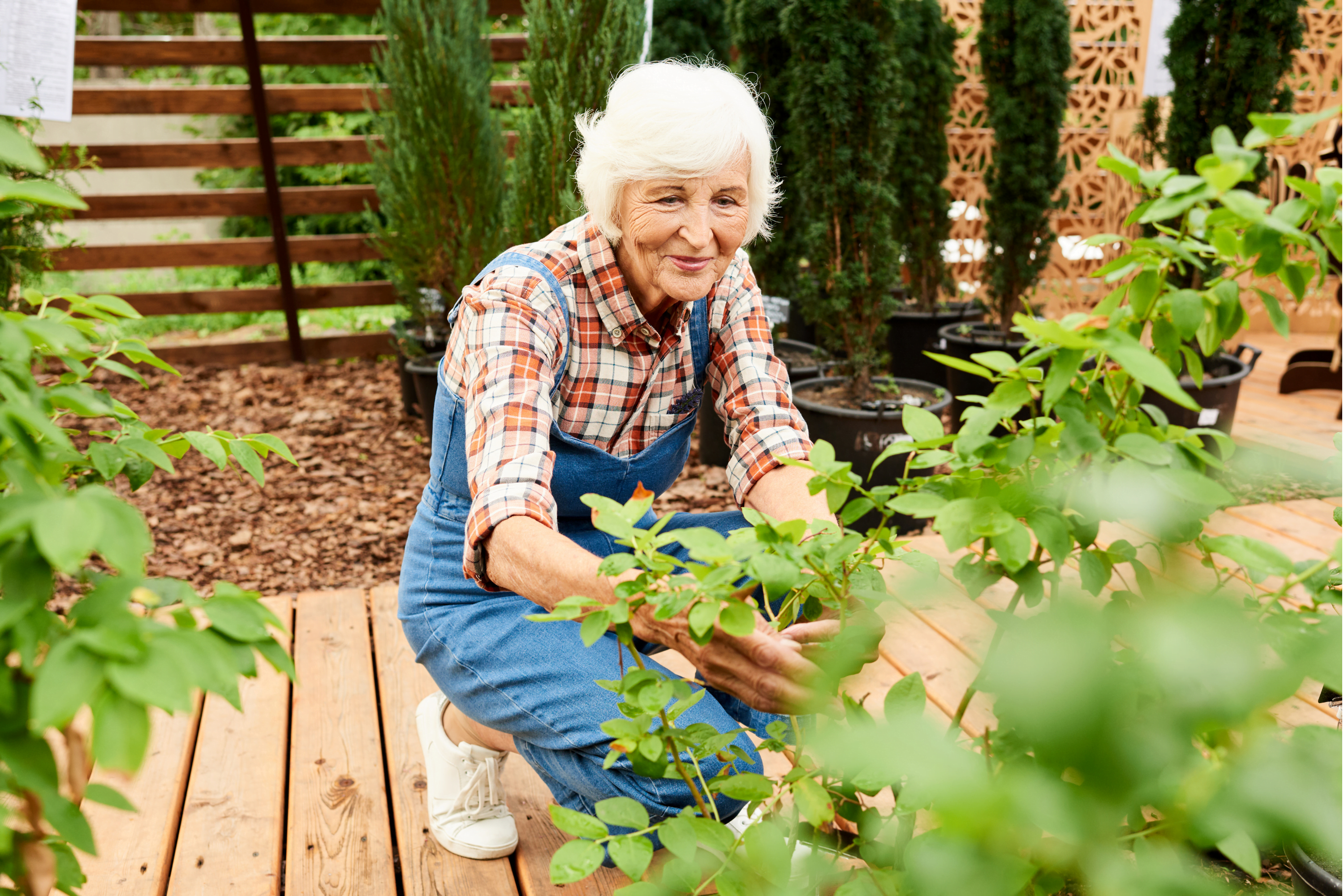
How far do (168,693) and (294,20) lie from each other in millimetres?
9838

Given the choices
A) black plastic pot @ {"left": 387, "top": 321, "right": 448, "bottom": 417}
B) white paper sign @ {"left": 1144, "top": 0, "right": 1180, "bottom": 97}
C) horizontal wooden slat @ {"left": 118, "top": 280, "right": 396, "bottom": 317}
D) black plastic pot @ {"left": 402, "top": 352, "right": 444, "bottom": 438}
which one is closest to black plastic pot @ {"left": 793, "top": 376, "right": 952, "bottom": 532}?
black plastic pot @ {"left": 402, "top": 352, "right": 444, "bottom": 438}

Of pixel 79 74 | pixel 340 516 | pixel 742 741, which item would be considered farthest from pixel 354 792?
pixel 79 74

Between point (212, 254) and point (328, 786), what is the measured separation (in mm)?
4359

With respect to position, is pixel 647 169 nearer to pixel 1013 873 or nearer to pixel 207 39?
pixel 1013 873

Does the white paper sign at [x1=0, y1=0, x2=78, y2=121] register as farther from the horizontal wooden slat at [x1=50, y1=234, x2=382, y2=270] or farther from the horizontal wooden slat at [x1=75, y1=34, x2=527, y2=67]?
the horizontal wooden slat at [x1=50, y1=234, x2=382, y2=270]

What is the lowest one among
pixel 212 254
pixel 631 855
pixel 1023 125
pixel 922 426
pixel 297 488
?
pixel 297 488

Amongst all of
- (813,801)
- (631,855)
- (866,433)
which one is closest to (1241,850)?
(813,801)

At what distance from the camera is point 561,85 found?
10.9 feet

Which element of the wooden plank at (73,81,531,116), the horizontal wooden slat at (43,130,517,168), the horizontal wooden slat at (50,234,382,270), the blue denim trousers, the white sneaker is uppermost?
the wooden plank at (73,81,531,116)

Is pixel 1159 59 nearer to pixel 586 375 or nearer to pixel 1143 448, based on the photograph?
pixel 586 375

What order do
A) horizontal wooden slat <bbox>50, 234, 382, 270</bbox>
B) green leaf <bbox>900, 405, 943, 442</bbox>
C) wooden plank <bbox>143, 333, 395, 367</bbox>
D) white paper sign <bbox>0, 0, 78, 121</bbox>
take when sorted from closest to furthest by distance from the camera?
green leaf <bbox>900, 405, 943, 442</bbox>, white paper sign <bbox>0, 0, 78, 121</bbox>, horizontal wooden slat <bbox>50, 234, 382, 270</bbox>, wooden plank <bbox>143, 333, 395, 367</bbox>

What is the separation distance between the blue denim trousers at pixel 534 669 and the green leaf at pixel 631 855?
0.43 m

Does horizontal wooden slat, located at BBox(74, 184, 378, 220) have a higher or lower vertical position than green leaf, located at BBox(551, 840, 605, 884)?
higher

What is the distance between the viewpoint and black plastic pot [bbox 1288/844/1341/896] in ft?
3.86
